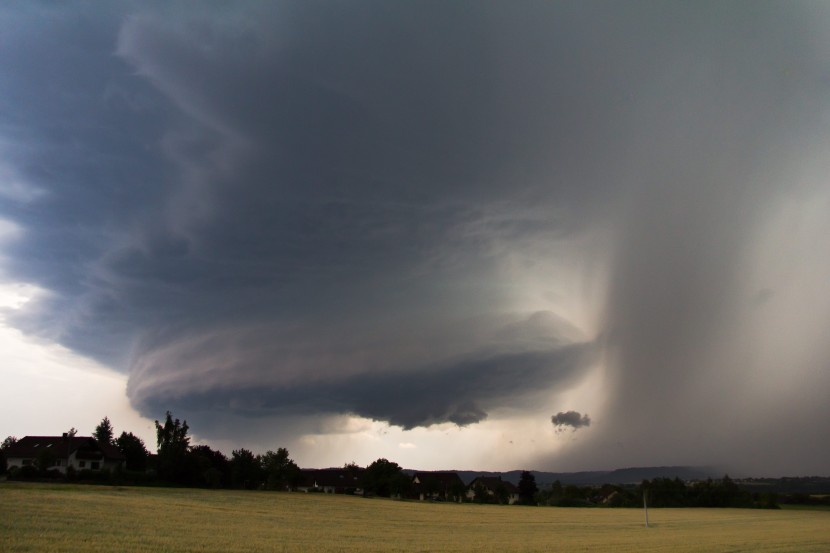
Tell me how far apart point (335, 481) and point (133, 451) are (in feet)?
234

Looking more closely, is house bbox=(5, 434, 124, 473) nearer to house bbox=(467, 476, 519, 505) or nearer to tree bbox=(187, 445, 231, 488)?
tree bbox=(187, 445, 231, 488)

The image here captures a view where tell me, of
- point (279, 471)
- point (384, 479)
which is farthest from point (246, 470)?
point (384, 479)

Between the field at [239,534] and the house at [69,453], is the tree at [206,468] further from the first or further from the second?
the field at [239,534]

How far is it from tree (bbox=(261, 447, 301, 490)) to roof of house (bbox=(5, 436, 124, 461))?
103 feet

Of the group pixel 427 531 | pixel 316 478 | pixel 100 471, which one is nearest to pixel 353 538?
pixel 427 531

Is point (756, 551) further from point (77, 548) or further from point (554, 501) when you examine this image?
point (554, 501)

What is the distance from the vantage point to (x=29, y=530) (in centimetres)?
3116

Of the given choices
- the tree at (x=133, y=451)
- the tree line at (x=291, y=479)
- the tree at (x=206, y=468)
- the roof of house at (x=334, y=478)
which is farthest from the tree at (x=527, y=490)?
the tree at (x=133, y=451)

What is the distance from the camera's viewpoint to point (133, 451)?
425ft

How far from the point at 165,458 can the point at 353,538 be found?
265 ft

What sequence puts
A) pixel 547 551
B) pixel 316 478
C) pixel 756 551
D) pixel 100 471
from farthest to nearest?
1. pixel 316 478
2. pixel 100 471
3. pixel 756 551
4. pixel 547 551

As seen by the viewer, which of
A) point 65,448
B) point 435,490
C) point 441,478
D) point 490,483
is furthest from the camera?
point 441,478

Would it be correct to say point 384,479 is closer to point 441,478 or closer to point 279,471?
point 279,471

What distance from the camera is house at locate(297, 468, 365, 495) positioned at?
17526 centimetres
